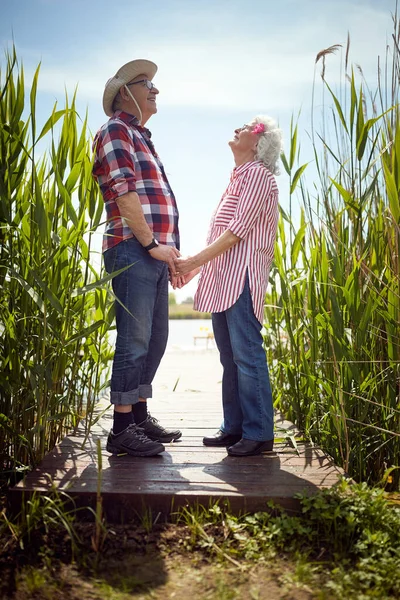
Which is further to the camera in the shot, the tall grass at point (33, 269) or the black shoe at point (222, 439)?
the black shoe at point (222, 439)

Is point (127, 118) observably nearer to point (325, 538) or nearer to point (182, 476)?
point (182, 476)

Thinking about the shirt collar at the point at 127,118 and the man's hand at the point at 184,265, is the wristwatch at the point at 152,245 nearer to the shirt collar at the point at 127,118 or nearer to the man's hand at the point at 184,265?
the man's hand at the point at 184,265

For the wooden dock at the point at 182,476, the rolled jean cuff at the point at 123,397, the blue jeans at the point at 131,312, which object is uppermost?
the blue jeans at the point at 131,312

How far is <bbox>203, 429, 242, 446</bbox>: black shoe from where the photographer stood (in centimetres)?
249

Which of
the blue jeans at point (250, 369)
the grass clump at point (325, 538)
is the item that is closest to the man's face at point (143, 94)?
the blue jeans at point (250, 369)

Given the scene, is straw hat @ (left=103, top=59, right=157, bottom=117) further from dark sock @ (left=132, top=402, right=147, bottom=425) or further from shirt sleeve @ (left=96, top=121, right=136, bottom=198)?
dark sock @ (left=132, top=402, right=147, bottom=425)

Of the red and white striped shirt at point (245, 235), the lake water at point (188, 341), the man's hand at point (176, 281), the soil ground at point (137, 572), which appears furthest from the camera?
the lake water at point (188, 341)

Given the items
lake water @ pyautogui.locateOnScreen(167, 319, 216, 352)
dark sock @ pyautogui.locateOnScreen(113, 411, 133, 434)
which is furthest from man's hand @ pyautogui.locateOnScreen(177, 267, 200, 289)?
lake water @ pyautogui.locateOnScreen(167, 319, 216, 352)

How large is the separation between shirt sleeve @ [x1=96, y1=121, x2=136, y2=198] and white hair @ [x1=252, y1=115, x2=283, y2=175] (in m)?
0.49

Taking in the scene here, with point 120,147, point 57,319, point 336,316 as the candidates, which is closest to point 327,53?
point 120,147

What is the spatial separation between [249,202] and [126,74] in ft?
2.22

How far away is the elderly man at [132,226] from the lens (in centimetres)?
220

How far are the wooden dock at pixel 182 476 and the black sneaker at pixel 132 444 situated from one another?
0.10 ft

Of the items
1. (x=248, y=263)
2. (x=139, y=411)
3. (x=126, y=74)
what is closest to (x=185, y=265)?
(x=248, y=263)
